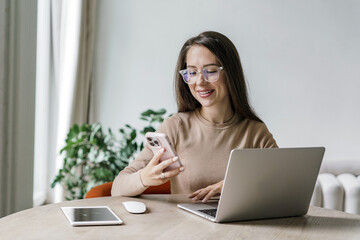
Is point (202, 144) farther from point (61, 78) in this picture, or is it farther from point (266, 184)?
point (61, 78)

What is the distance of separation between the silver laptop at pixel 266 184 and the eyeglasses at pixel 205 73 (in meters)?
0.55

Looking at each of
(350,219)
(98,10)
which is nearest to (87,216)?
(350,219)

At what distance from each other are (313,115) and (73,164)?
1.67 metres

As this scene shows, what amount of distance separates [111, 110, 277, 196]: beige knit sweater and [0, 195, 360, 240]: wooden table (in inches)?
14.2

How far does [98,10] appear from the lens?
3.87 metres

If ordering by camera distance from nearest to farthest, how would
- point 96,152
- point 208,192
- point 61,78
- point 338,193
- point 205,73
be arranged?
point 208,192 → point 205,73 → point 338,193 → point 96,152 → point 61,78

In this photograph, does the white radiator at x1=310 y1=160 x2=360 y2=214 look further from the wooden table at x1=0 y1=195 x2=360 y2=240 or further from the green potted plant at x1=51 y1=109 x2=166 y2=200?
the wooden table at x1=0 y1=195 x2=360 y2=240

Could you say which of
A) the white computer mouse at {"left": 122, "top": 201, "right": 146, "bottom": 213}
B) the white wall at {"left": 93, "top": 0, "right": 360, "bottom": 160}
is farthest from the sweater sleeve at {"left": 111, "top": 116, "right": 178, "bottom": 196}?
the white wall at {"left": 93, "top": 0, "right": 360, "bottom": 160}

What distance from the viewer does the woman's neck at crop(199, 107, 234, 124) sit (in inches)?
80.6

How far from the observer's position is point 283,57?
3250 millimetres

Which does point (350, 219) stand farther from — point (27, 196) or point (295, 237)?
point (27, 196)

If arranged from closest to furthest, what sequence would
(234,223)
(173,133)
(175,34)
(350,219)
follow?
(234,223), (350,219), (173,133), (175,34)

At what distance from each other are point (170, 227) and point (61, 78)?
2.60 m

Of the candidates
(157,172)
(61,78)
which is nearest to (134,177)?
(157,172)
